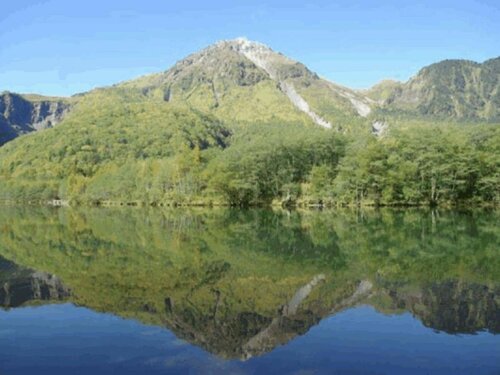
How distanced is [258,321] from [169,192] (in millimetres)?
113829

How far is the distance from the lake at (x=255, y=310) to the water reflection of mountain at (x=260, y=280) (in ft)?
0.29

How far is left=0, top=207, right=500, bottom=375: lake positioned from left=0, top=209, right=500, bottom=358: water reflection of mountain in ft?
0.29

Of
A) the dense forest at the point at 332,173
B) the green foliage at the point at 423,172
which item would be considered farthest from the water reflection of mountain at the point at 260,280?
the dense forest at the point at 332,173

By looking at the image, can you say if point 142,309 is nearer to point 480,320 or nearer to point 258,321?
point 258,321

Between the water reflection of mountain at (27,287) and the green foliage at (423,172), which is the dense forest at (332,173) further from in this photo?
the water reflection of mountain at (27,287)

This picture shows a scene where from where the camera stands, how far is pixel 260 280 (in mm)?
24312

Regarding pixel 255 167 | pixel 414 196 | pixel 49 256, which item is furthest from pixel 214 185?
pixel 49 256

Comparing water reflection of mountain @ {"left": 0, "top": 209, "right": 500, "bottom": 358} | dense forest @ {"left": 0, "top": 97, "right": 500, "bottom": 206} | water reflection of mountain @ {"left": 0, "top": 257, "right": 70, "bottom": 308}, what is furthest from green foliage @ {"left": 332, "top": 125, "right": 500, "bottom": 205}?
water reflection of mountain @ {"left": 0, "top": 257, "right": 70, "bottom": 308}

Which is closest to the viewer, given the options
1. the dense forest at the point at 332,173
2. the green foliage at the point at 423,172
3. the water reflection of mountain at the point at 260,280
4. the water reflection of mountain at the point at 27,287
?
the water reflection of mountain at the point at 260,280

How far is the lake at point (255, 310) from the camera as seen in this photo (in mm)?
13945

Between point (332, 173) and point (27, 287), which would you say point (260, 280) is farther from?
point (332, 173)

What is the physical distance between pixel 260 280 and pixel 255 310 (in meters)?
5.59

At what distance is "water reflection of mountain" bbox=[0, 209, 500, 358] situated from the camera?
17359 millimetres

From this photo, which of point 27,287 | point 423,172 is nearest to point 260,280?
point 27,287
